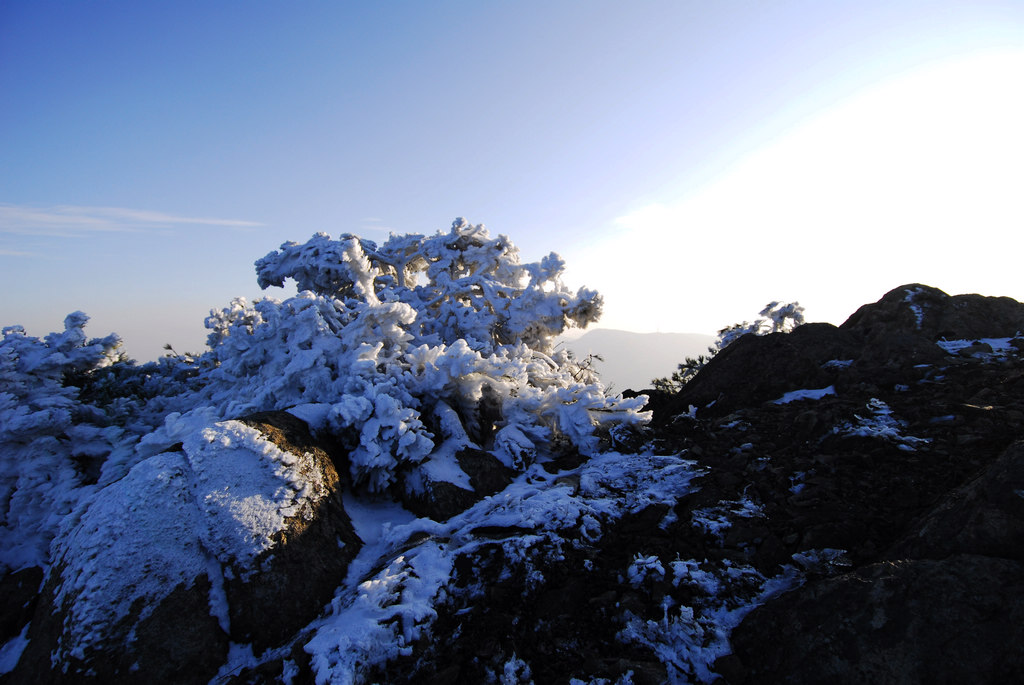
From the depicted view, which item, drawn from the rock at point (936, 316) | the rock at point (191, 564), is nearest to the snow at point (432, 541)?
the rock at point (191, 564)

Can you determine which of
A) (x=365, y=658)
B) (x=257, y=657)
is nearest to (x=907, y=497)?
(x=365, y=658)

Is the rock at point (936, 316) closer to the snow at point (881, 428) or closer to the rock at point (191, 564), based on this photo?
the snow at point (881, 428)

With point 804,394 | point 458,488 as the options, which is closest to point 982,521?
point 804,394

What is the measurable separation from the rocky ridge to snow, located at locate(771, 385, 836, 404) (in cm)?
67

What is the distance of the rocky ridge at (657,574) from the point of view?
2979mm

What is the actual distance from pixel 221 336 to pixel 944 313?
16381 mm

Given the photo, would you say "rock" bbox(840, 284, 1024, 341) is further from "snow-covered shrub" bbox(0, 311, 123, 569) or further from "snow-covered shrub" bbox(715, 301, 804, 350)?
"snow-covered shrub" bbox(0, 311, 123, 569)

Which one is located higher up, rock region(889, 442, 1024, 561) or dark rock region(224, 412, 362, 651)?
rock region(889, 442, 1024, 561)

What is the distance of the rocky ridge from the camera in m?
2.98

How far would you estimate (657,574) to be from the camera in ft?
13.4

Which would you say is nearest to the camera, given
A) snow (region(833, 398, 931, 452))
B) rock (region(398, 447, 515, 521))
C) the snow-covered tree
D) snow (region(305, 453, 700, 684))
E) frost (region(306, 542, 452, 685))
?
frost (region(306, 542, 452, 685))

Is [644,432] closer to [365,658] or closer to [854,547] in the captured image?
[854,547]

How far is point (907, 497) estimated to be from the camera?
4.33 metres

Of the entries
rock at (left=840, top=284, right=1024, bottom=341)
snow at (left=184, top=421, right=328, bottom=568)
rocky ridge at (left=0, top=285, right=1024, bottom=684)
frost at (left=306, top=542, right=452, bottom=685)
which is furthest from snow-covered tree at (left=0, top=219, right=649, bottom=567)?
rock at (left=840, top=284, right=1024, bottom=341)
